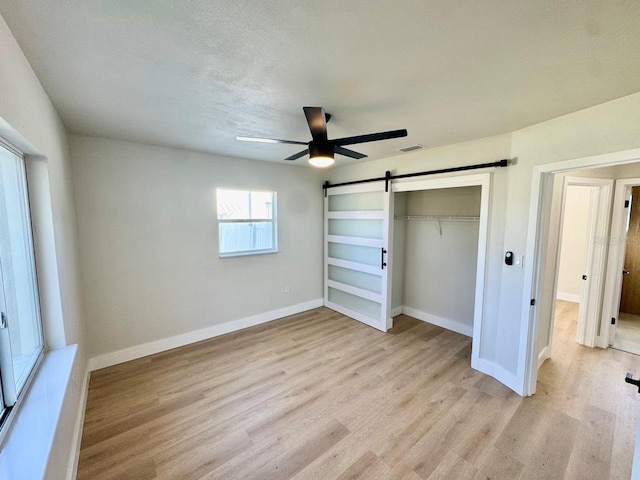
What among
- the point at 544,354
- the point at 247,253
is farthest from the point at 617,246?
the point at 247,253

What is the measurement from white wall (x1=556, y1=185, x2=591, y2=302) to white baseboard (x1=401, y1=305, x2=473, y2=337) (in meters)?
2.82

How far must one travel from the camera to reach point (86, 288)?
288cm

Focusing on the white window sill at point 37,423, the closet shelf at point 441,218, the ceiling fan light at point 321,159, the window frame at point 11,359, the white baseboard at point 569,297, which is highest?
the ceiling fan light at point 321,159

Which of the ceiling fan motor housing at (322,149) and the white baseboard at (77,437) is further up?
the ceiling fan motor housing at (322,149)

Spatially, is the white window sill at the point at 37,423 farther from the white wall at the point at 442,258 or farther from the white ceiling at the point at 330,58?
the white wall at the point at 442,258

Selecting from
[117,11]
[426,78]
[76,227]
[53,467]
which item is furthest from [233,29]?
[76,227]

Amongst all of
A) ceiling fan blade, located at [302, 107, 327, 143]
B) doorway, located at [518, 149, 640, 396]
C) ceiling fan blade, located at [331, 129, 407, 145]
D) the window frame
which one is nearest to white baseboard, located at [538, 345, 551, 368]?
doorway, located at [518, 149, 640, 396]

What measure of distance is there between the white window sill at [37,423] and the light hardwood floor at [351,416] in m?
0.70

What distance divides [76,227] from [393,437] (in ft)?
11.8

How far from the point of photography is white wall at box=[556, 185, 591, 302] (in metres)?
5.09

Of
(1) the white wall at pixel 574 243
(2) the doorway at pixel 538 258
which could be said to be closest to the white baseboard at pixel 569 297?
(1) the white wall at pixel 574 243

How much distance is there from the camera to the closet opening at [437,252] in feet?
12.3

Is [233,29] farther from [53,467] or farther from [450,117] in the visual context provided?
[53,467]

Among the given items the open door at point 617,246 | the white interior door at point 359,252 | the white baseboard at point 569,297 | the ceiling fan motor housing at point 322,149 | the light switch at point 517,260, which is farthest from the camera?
the white baseboard at point 569,297
